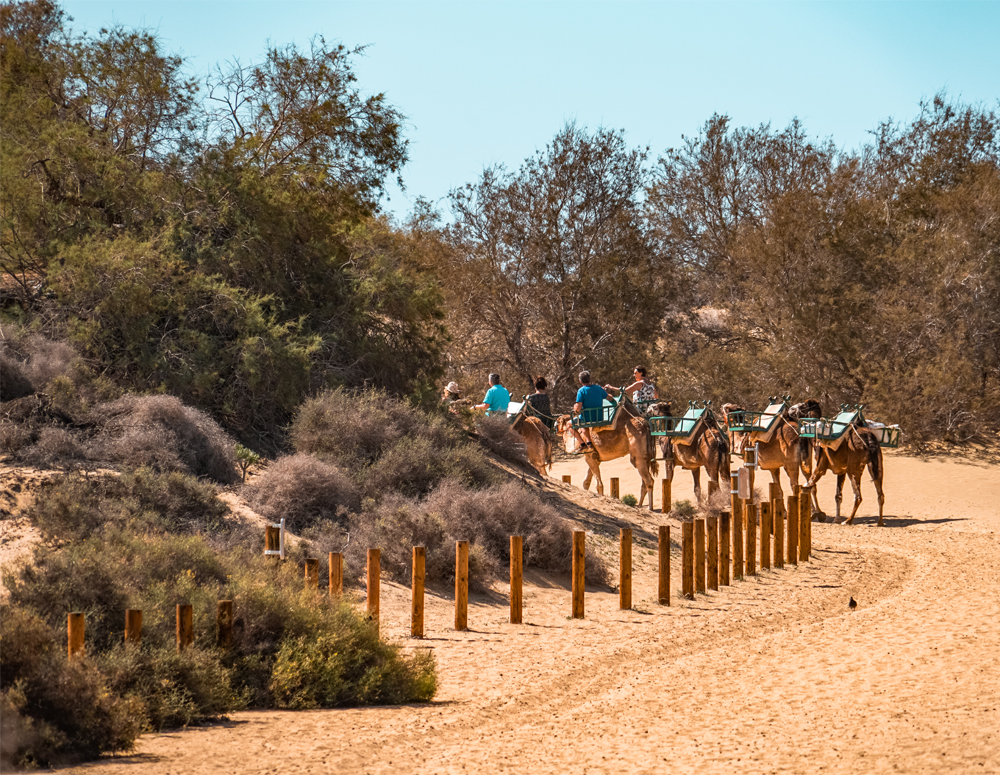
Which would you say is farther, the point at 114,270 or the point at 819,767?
the point at 114,270

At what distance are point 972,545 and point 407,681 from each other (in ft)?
49.9

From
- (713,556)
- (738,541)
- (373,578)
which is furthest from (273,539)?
(738,541)

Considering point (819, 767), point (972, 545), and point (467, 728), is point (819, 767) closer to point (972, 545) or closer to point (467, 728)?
point (467, 728)

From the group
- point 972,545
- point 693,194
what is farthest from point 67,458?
point 693,194

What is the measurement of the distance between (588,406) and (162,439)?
10.1m

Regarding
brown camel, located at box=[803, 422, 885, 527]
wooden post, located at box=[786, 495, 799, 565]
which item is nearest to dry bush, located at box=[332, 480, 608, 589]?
wooden post, located at box=[786, 495, 799, 565]

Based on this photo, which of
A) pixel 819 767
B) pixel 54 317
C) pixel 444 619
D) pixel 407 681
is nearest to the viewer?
pixel 819 767

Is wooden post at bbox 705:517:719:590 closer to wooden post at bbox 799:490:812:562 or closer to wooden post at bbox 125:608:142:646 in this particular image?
wooden post at bbox 799:490:812:562

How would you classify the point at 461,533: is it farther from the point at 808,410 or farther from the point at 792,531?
the point at 808,410

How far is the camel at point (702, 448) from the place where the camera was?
2188cm

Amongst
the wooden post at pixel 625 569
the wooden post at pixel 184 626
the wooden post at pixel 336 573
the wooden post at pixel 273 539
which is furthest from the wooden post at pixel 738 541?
the wooden post at pixel 184 626

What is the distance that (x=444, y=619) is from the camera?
12328mm

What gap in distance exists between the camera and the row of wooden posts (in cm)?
831

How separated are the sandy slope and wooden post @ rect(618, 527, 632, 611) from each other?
27cm
